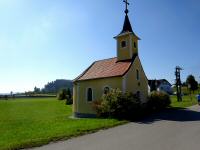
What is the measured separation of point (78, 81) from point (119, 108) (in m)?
10.2

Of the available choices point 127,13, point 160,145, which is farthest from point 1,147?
point 127,13

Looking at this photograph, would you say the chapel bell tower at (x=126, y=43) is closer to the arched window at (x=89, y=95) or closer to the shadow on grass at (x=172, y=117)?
the arched window at (x=89, y=95)

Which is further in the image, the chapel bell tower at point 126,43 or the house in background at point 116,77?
the chapel bell tower at point 126,43

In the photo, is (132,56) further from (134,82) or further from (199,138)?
(199,138)

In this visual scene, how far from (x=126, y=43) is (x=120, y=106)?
1007 centimetres

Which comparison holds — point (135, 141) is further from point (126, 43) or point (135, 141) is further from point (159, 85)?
point (159, 85)

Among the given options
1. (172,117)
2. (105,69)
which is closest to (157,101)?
(105,69)

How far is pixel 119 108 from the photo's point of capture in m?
21.7

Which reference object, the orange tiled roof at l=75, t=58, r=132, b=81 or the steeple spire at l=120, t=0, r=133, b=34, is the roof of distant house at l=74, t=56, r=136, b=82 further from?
the steeple spire at l=120, t=0, r=133, b=34

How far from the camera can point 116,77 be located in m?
26.5

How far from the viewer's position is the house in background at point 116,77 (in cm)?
2705

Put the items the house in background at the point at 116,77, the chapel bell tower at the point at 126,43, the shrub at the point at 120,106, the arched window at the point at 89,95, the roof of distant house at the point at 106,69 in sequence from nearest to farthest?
the shrub at the point at 120,106
the house in background at the point at 116,77
the roof of distant house at the point at 106,69
the chapel bell tower at the point at 126,43
the arched window at the point at 89,95

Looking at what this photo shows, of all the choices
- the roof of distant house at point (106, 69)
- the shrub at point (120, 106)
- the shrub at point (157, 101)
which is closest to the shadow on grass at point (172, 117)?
the shrub at point (120, 106)

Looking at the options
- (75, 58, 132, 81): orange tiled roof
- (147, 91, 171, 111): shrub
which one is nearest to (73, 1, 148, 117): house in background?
(75, 58, 132, 81): orange tiled roof
